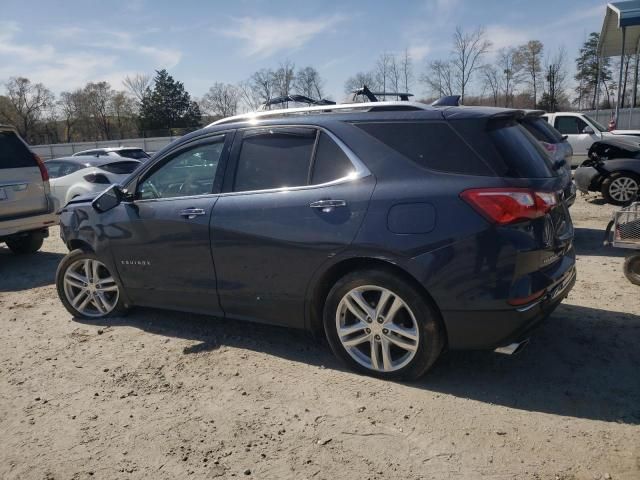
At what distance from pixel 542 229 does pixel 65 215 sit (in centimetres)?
429

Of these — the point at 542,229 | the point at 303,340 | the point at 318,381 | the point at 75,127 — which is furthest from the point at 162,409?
the point at 75,127

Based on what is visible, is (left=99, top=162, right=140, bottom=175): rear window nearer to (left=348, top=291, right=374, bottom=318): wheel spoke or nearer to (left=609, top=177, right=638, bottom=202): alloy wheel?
(left=348, top=291, right=374, bottom=318): wheel spoke

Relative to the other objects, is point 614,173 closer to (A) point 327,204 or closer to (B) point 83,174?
(A) point 327,204

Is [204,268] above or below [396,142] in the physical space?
below

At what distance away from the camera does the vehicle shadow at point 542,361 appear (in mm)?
3121

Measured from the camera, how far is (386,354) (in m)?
3.38

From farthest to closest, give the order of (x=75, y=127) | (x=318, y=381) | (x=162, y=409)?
(x=75, y=127)
(x=318, y=381)
(x=162, y=409)

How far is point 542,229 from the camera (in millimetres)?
3072

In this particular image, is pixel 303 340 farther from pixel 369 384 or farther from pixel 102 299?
pixel 102 299

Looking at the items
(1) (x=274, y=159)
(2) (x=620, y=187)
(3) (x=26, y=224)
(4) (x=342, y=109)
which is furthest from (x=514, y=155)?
(2) (x=620, y=187)

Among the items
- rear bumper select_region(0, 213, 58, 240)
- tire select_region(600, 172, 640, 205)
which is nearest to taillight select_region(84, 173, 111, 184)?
rear bumper select_region(0, 213, 58, 240)

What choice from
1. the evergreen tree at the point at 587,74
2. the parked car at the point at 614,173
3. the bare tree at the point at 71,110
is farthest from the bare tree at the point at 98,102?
the parked car at the point at 614,173

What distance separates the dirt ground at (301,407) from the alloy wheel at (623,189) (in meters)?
5.90

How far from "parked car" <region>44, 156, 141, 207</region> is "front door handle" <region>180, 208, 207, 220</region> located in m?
7.27
